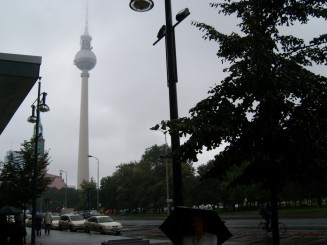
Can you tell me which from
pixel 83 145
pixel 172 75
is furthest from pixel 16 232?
pixel 83 145

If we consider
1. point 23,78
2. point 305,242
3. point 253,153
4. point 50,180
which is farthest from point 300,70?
point 50,180

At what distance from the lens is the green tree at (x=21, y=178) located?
24.9 m

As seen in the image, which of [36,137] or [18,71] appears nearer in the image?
[18,71]

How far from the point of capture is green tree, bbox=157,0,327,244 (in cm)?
654

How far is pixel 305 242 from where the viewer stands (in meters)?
17.3

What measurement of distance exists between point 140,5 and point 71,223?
33874mm

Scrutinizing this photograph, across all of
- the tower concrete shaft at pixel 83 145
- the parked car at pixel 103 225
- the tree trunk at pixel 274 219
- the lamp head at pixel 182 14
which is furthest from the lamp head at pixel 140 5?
the tower concrete shaft at pixel 83 145

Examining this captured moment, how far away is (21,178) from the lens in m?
25.3

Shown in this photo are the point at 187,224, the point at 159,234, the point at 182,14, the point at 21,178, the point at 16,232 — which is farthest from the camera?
the point at 159,234

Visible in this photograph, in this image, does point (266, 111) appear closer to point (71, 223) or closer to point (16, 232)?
Answer: point (16, 232)

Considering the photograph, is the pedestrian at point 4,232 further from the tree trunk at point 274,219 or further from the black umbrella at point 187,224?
the black umbrella at point 187,224

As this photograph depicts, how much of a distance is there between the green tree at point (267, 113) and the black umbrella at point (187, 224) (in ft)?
5.33

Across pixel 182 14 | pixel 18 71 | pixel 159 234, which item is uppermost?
pixel 182 14

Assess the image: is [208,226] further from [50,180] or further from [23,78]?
[50,180]
